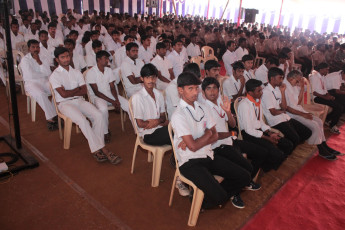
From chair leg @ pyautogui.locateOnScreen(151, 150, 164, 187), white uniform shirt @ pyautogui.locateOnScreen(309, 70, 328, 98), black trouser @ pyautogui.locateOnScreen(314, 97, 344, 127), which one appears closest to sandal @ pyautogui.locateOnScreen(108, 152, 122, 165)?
chair leg @ pyautogui.locateOnScreen(151, 150, 164, 187)

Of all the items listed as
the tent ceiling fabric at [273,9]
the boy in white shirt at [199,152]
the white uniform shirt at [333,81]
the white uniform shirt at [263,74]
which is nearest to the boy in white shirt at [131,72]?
the boy in white shirt at [199,152]

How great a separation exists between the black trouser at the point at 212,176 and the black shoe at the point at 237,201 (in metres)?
0.17

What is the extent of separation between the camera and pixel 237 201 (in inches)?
97.6

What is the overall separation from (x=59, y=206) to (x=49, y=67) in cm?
277

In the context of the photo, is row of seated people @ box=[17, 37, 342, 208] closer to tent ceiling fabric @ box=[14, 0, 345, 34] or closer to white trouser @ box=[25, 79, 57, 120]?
white trouser @ box=[25, 79, 57, 120]

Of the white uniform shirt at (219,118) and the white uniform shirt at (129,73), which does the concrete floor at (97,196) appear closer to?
the white uniform shirt at (219,118)

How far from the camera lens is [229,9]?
1900 centimetres

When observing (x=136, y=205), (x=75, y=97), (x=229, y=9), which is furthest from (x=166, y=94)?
(x=229, y=9)

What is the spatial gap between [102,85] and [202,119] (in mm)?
1917

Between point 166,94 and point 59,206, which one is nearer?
point 59,206

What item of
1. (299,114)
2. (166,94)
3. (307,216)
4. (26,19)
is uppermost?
(26,19)

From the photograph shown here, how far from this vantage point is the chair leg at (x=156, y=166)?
8.39 feet

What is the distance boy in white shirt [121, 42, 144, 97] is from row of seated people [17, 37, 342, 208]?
2 cm

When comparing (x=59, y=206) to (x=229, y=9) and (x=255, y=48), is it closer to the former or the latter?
(x=255, y=48)
